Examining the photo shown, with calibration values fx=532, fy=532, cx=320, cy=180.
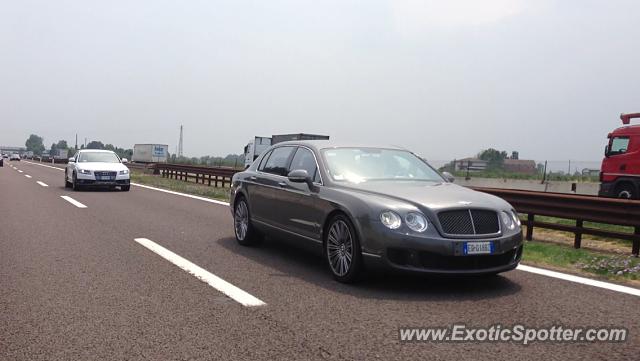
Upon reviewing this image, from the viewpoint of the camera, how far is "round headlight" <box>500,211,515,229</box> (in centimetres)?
504

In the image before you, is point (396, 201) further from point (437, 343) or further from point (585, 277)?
point (585, 277)

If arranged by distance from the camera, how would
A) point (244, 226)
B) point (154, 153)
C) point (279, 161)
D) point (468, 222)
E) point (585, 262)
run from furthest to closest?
point (154, 153) → point (244, 226) → point (279, 161) → point (585, 262) → point (468, 222)

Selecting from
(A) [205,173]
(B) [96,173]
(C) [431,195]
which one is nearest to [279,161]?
(C) [431,195]

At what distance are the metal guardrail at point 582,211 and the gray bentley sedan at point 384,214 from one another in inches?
128

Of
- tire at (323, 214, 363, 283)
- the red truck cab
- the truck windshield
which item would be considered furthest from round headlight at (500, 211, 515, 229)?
the truck windshield

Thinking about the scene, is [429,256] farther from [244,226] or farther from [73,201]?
[73,201]

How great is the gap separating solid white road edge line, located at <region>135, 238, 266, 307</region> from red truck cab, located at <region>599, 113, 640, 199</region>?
46.2ft

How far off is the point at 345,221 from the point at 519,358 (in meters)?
2.26

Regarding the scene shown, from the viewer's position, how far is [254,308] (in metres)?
4.29

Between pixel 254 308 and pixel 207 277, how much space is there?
4.12 ft

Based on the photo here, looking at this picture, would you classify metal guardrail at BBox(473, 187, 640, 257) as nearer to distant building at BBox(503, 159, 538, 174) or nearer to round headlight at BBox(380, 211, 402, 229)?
round headlight at BBox(380, 211, 402, 229)

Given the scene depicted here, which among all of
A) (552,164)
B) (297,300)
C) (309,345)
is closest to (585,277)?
(297,300)

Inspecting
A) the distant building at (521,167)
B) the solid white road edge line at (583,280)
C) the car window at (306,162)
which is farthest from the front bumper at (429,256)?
the distant building at (521,167)

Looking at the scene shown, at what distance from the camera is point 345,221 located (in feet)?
17.1
